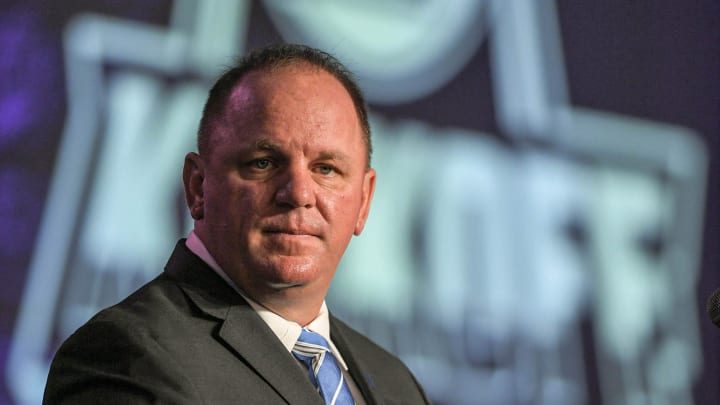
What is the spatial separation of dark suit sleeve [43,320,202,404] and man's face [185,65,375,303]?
30 centimetres

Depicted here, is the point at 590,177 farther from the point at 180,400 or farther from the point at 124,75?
the point at 180,400

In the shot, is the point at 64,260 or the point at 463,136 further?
the point at 463,136

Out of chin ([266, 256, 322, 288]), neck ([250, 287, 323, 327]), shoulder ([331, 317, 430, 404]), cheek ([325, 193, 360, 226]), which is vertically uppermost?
cheek ([325, 193, 360, 226])

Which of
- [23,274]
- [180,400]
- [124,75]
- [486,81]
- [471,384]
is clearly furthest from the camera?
[486,81]

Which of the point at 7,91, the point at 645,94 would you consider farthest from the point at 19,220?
the point at 645,94

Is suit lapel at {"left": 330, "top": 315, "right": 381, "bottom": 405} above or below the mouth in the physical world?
below

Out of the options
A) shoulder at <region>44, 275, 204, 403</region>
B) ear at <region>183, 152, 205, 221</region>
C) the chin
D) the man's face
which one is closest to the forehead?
the man's face

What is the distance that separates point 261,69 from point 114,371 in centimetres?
66

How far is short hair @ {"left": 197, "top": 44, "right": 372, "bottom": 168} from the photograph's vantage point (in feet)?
6.20

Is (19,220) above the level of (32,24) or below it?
below

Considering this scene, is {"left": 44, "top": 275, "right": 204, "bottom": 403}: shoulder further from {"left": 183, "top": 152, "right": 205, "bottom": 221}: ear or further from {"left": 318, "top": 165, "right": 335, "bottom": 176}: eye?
{"left": 318, "top": 165, "right": 335, "bottom": 176}: eye

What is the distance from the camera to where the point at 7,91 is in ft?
9.55

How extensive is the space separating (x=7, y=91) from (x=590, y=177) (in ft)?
7.13

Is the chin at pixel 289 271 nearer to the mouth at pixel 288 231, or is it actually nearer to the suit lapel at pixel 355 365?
the mouth at pixel 288 231
